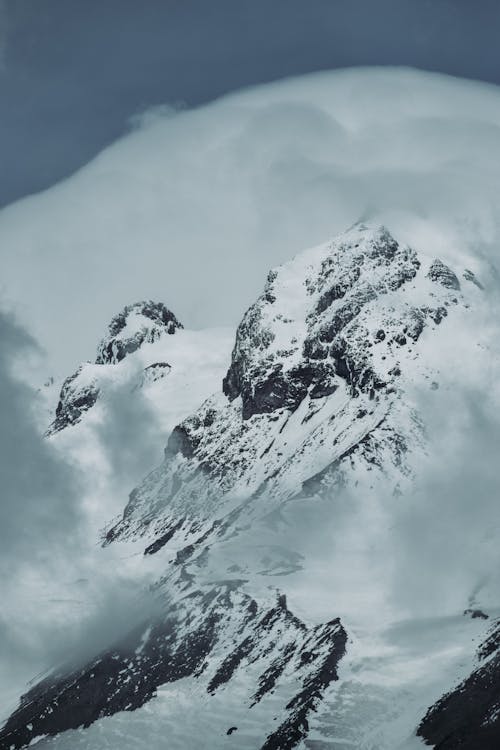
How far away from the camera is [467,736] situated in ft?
647
